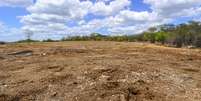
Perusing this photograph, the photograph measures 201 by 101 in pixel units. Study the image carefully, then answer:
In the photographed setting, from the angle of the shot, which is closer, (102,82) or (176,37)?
(102,82)

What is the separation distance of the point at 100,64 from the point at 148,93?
9.78 ft

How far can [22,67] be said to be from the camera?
1088 centimetres

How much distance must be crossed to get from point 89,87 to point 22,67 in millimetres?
3680

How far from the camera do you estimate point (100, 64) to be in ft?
33.4

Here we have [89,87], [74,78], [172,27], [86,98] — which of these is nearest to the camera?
[86,98]

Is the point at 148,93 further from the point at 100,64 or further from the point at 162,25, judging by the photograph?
the point at 162,25

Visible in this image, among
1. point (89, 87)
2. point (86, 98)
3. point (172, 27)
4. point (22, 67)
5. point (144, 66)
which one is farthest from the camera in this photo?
point (172, 27)

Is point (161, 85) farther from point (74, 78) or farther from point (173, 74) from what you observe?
point (74, 78)

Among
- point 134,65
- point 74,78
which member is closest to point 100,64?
point 134,65

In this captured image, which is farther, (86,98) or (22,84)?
(22,84)

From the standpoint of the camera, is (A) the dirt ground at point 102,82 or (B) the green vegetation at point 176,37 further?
(B) the green vegetation at point 176,37

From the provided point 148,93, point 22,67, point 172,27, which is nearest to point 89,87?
point 148,93

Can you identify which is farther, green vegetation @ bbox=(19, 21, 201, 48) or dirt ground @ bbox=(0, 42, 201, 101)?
green vegetation @ bbox=(19, 21, 201, 48)

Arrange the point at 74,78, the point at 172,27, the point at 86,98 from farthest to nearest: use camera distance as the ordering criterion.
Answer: the point at 172,27
the point at 74,78
the point at 86,98
